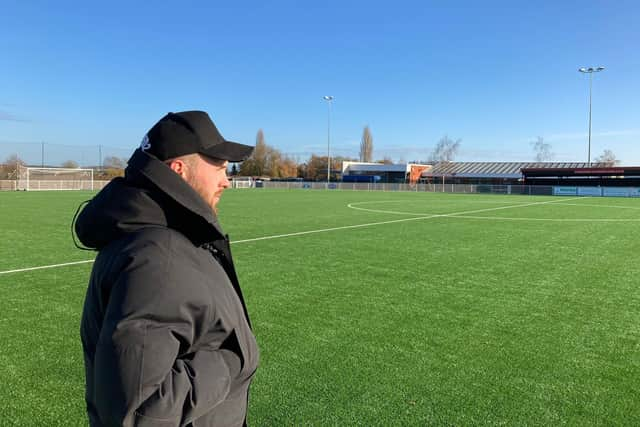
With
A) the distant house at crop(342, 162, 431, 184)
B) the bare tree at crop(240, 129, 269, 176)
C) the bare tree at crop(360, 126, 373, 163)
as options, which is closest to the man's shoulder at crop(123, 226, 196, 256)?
the distant house at crop(342, 162, 431, 184)

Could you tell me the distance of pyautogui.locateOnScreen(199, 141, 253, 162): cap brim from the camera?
1.75m

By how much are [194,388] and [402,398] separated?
2539 millimetres

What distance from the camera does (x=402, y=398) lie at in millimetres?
3664

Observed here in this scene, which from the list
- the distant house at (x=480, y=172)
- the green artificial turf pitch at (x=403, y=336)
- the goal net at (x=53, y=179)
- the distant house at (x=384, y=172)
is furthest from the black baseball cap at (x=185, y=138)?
the distant house at (x=384, y=172)

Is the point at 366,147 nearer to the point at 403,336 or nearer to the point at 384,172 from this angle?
the point at 384,172

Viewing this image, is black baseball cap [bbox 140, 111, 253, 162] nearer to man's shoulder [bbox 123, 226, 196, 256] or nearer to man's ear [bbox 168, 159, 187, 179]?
man's ear [bbox 168, 159, 187, 179]

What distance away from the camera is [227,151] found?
1.79 metres

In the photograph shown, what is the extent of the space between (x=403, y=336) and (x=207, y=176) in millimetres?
3822

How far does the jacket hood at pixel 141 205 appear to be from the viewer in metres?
1.59

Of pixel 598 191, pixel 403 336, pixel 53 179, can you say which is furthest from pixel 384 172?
pixel 403 336

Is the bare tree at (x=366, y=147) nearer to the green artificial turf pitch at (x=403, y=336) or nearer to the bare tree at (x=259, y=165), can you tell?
the bare tree at (x=259, y=165)

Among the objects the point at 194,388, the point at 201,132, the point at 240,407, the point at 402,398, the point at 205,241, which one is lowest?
the point at 402,398

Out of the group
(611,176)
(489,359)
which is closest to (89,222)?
(489,359)

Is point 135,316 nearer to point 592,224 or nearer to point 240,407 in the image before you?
point 240,407
